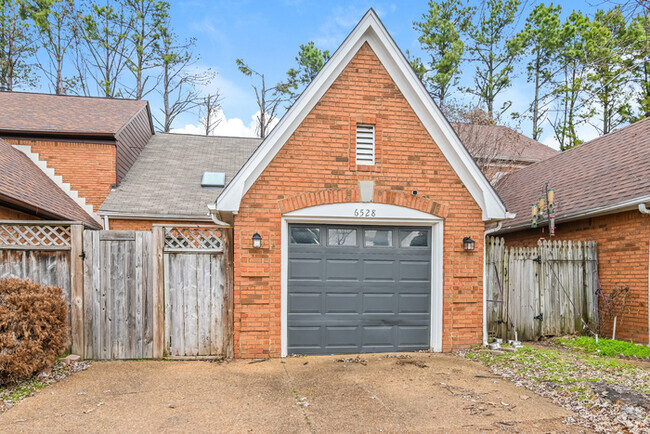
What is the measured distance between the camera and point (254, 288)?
6953 millimetres

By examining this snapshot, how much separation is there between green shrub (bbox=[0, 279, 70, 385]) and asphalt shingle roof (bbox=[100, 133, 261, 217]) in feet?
21.5

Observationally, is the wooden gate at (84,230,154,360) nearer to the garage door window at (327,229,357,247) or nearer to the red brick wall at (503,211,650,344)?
the garage door window at (327,229,357,247)

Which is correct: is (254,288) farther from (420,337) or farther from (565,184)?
(565,184)

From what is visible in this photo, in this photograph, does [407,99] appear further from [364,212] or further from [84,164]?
[84,164]

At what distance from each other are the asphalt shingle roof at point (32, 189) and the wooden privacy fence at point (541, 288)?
9.87m

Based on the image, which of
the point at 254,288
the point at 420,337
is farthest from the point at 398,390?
the point at 254,288

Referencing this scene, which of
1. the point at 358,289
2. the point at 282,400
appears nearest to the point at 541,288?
the point at 358,289

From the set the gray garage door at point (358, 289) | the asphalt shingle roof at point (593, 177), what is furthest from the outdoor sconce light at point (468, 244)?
the asphalt shingle roof at point (593, 177)

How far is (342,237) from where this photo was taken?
7527 mm

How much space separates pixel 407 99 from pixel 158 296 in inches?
217

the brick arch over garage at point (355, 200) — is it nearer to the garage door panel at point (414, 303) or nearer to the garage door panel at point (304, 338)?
the garage door panel at point (414, 303)

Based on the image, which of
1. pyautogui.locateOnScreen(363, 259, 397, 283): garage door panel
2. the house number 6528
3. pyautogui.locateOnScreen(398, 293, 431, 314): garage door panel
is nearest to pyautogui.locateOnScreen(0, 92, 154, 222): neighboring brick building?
the house number 6528

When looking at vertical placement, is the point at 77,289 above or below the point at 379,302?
above

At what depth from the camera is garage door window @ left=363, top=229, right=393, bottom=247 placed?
7605 mm
